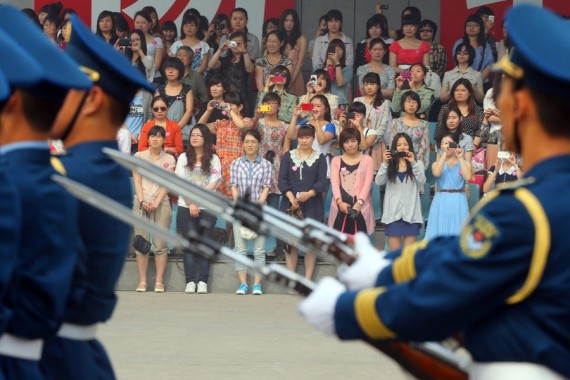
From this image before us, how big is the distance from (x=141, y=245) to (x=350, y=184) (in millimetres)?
2072

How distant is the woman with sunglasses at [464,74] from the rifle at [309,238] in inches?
432

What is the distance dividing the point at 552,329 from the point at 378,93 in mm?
10717

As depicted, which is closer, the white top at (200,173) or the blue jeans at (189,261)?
the white top at (200,173)

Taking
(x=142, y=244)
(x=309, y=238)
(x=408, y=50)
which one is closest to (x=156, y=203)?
(x=142, y=244)

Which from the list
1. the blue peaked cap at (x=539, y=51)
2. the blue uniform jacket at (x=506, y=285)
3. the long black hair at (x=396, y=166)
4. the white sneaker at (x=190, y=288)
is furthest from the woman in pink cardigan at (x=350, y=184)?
the blue uniform jacket at (x=506, y=285)

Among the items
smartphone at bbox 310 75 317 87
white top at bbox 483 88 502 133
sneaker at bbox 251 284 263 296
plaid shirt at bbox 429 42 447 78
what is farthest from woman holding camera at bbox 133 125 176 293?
plaid shirt at bbox 429 42 447 78

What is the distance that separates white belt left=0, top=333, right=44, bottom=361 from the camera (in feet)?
12.0

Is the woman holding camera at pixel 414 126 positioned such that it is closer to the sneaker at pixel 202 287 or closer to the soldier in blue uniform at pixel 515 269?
the sneaker at pixel 202 287

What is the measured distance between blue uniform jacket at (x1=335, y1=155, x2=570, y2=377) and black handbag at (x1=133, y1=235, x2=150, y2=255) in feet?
31.2

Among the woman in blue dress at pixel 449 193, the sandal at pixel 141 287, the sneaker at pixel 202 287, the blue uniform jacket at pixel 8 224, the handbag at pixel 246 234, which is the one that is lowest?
the sandal at pixel 141 287

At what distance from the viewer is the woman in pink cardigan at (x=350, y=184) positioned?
40.5 ft

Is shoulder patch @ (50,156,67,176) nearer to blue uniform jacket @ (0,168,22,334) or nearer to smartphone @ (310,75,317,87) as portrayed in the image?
blue uniform jacket @ (0,168,22,334)

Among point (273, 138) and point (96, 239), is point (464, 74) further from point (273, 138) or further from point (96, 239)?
point (96, 239)

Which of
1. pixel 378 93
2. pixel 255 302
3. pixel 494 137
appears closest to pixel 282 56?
pixel 378 93
